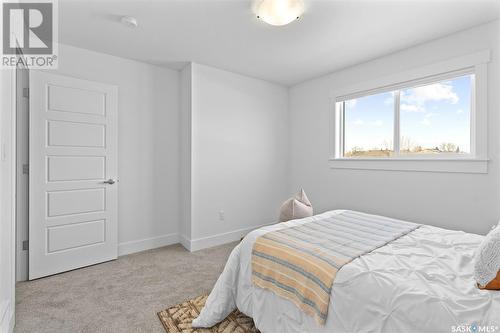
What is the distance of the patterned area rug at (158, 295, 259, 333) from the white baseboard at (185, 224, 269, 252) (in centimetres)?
129

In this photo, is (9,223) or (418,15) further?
(418,15)

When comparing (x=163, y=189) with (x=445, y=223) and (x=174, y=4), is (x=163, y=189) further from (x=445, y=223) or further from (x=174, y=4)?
(x=445, y=223)

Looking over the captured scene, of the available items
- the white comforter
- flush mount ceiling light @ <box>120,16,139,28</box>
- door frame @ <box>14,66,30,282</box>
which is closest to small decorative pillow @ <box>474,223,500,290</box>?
the white comforter

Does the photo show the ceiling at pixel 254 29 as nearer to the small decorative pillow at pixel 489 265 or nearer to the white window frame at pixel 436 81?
the white window frame at pixel 436 81

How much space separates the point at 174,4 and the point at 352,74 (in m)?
2.43

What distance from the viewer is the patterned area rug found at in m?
1.74

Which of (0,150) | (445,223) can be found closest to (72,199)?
(0,150)

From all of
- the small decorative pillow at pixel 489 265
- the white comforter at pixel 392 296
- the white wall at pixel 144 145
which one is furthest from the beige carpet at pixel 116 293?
the small decorative pillow at pixel 489 265

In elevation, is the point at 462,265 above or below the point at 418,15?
below

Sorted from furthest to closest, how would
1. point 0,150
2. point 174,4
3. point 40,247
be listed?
point 40,247 → point 174,4 → point 0,150

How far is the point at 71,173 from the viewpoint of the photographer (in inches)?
109

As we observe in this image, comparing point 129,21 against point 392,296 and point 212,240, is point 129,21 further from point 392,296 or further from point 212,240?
point 392,296

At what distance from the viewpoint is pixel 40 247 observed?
2.59 meters

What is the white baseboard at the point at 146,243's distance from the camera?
318 cm
